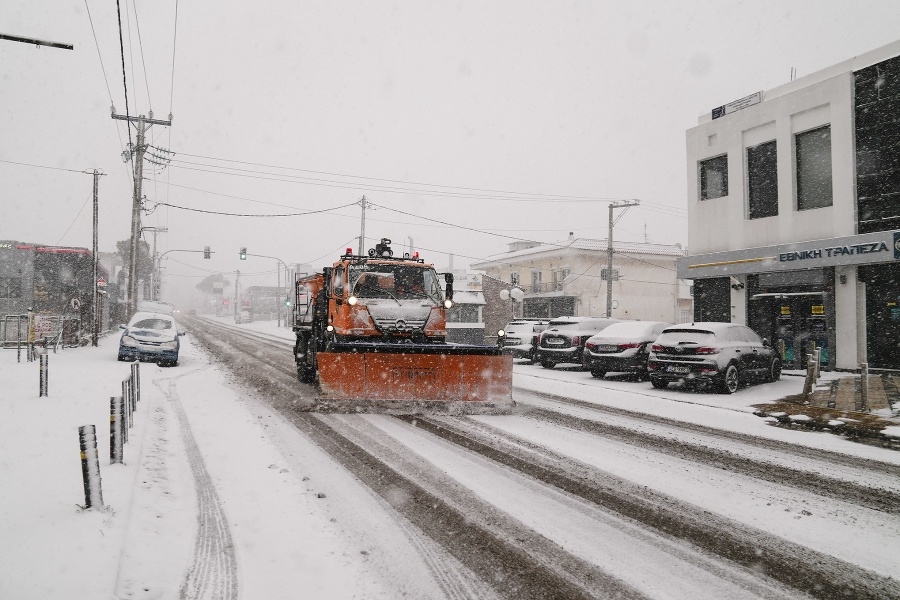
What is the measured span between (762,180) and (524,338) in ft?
31.8

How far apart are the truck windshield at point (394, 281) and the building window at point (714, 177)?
14279mm

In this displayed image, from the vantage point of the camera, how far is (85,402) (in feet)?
30.7

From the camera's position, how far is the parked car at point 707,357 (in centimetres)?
1200

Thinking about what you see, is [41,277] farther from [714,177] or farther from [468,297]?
[714,177]

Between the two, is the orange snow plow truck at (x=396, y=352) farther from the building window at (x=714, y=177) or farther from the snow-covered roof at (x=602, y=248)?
the snow-covered roof at (x=602, y=248)

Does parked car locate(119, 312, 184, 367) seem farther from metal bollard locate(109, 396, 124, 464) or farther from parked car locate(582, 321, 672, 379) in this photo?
parked car locate(582, 321, 672, 379)

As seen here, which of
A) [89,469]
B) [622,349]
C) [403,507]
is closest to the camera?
[89,469]

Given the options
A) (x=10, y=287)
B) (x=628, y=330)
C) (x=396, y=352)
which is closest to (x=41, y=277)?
(x=10, y=287)

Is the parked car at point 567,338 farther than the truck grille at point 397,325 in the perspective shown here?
Yes

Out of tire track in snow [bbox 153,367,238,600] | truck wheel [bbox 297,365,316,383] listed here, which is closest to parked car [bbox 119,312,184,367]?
truck wheel [bbox 297,365,316,383]

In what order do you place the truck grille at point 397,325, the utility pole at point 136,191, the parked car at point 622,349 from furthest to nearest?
the utility pole at point 136,191, the parked car at point 622,349, the truck grille at point 397,325

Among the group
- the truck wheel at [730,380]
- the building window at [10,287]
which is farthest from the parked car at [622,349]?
the building window at [10,287]

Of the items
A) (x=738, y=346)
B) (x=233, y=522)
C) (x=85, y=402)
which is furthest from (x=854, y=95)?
(x=85, y=402)

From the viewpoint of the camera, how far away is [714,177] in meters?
20.7
